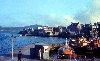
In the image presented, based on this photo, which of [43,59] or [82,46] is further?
[82,46]

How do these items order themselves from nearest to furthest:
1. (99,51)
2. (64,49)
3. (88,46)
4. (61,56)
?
1. (61,56)
2. (64,49)
3. (99,51)
4. (88,46)

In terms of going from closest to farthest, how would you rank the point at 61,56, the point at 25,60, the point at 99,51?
the point at 25,60
the point at 61,56
the point at 99,51

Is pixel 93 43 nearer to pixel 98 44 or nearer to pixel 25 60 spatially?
pixel 98 44

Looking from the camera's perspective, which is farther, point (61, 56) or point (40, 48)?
point (61, 56)

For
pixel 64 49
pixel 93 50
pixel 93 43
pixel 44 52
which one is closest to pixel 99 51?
pixel 93 50

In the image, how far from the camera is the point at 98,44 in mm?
70250

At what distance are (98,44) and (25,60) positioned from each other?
121ft

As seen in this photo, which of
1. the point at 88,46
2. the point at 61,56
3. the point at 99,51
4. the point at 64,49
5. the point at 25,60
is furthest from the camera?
the point at 88,46

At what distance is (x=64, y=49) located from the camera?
54.6m

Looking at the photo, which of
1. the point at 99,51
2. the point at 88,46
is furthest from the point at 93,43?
the point at 99,51

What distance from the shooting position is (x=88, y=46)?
7256cm

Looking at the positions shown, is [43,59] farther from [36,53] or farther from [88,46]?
[88,46]

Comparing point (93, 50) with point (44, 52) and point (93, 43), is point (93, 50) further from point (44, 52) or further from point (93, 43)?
point (44, 52)

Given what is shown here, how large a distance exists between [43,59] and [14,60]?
4108 mm
